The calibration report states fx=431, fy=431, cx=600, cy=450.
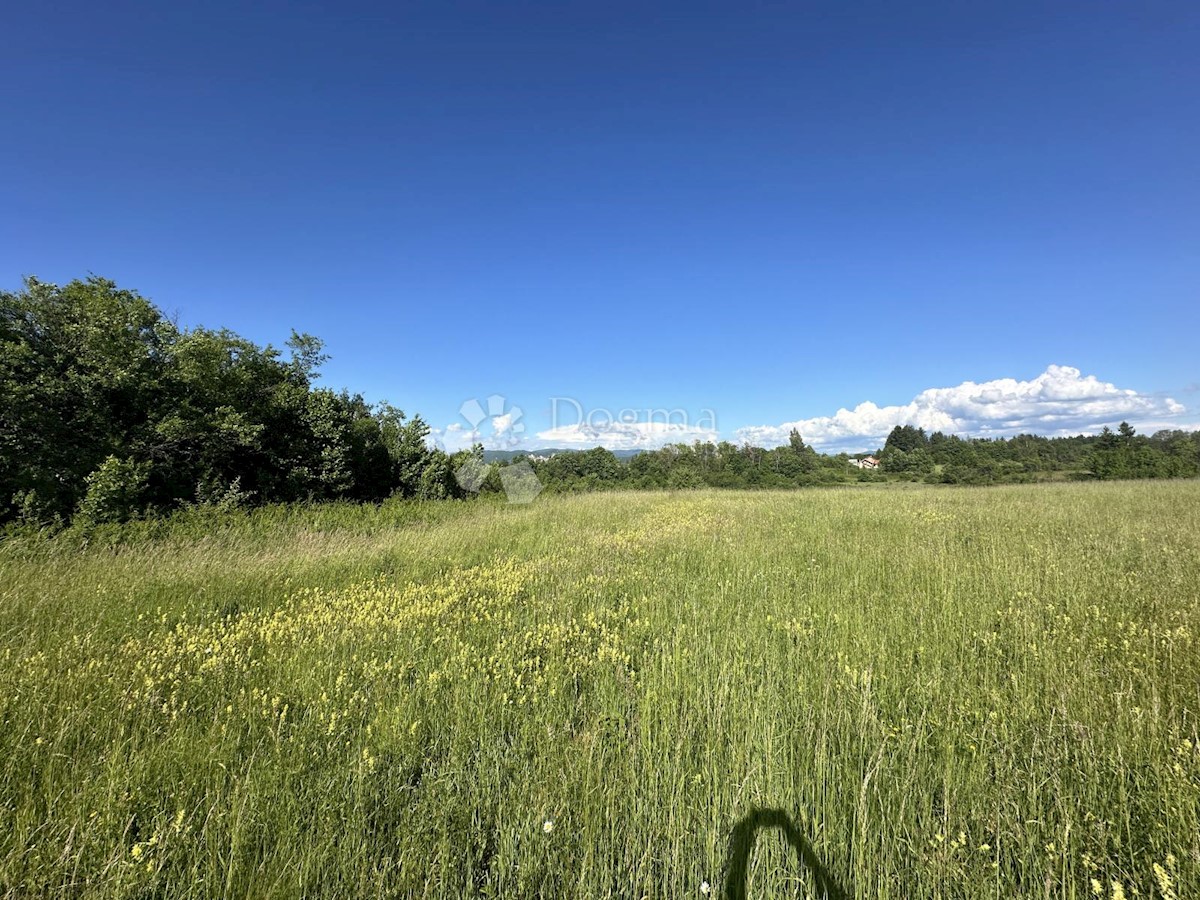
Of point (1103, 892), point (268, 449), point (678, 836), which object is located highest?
point (268, 449)

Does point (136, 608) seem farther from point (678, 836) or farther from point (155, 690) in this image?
point (678, 836)

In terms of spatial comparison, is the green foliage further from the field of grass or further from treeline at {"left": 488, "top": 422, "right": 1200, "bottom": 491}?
treeline at {"left": 488, "top": 422, "right": 1200, "bottom": 491}

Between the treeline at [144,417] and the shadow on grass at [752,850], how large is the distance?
12.2 metres

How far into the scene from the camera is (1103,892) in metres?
1.61

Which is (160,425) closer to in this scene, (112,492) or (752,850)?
(112,492)

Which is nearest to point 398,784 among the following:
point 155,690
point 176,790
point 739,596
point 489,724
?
point 489,724

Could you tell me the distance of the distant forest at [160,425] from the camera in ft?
29.4

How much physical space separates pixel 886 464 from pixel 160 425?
56.0 metres

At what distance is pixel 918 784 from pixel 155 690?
452 centimetres

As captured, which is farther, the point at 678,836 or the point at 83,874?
the point at 678,836

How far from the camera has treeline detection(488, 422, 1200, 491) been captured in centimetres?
2889

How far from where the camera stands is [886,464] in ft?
155

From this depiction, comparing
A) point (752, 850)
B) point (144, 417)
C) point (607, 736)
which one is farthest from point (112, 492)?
point (752, 850)

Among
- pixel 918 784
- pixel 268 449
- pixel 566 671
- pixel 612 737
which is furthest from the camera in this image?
pixel 268 449
